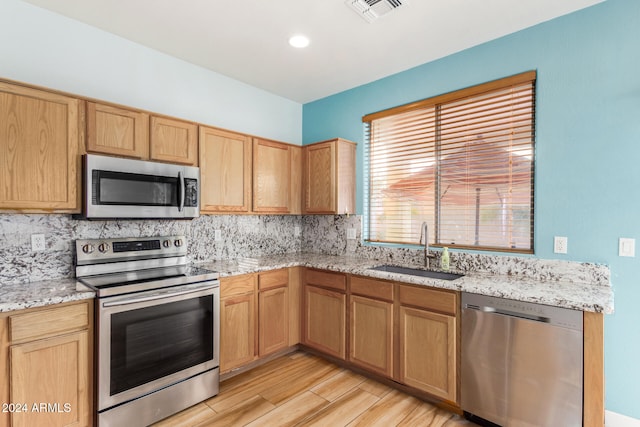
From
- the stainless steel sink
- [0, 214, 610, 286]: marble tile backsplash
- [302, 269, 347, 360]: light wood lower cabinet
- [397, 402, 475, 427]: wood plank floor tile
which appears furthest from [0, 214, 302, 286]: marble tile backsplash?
[397, 402, 475, 427]: wood plank floor tile

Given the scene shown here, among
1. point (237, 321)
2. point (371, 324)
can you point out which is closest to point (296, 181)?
point (237, 321)

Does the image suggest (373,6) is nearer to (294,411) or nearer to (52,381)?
(294,411)

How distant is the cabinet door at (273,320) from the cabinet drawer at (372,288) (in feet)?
2.42

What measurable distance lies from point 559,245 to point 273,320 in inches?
94.5

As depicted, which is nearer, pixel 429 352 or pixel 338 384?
pixel 429 352

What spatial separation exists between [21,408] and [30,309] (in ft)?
1.72

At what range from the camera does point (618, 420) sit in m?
2.07

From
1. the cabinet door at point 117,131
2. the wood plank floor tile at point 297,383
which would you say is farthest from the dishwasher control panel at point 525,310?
the cabinet door at point 117,131

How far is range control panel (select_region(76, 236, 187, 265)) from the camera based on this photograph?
2348 mm

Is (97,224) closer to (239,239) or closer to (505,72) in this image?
(239,239)

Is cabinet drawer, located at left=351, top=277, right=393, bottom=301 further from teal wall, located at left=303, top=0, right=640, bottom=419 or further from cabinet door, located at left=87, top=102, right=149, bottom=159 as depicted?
cabinet door, located at left=87, top=102, right=149, bottom=159

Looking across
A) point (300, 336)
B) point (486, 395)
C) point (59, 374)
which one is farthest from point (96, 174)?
point (486, 395)

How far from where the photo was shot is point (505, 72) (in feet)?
8.34

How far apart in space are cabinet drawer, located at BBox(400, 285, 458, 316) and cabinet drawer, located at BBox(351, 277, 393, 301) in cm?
12
